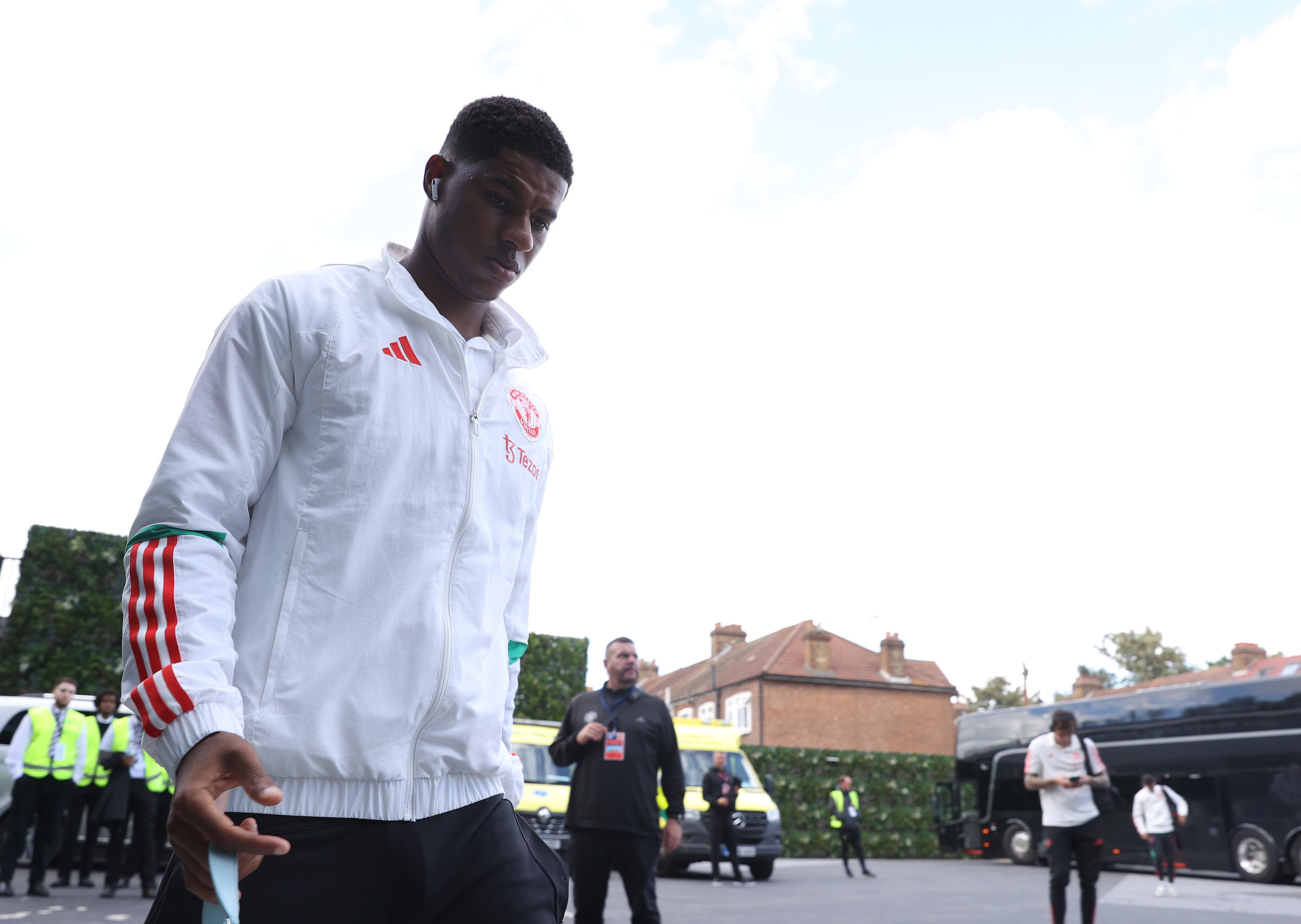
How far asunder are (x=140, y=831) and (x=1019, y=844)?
19868mm

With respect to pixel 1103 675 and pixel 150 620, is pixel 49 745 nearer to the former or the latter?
pixel 150 620

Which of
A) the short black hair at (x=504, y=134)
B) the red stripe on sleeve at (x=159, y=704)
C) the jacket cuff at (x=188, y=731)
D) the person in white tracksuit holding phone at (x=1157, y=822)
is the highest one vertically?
the short black hair at (x=504, y=134)

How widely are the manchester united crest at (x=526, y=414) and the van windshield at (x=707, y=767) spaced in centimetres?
1747

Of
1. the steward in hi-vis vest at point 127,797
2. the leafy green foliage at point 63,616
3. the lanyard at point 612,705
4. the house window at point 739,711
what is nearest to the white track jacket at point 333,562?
the lanyard at point 612,705

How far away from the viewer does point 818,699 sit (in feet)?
155

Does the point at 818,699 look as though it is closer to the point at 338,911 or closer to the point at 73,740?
the point at 73,740

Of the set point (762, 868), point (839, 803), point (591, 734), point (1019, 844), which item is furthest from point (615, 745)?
point (1019, 844)

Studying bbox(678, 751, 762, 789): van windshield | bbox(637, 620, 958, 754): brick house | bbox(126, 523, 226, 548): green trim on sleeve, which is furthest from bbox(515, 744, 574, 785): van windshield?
bbox(637, 620, 958, 754): brick house

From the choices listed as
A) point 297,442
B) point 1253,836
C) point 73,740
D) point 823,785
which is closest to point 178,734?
point 297,442

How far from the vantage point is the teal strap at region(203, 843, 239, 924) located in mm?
1312

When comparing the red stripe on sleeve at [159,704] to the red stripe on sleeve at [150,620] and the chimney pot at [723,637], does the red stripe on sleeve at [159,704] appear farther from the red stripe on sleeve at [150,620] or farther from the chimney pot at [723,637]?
the chimney pot at [723,637]

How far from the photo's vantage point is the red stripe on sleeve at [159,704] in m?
1.34

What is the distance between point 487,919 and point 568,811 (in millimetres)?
5520

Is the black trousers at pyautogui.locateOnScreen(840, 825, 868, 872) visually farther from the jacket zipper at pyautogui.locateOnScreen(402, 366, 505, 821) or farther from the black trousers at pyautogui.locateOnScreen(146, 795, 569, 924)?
Result: the jacket zipper at pyautogui.locateOnScreen(402, 366, 505, 821)
